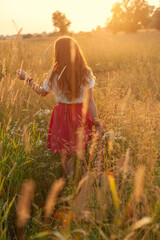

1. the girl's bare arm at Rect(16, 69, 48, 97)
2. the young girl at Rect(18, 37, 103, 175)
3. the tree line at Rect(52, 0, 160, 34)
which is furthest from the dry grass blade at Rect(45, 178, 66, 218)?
A: the tree line at Rect(52, 0, 160, 34)

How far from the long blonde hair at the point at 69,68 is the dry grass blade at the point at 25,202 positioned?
0.98 m

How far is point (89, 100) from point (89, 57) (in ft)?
20.0

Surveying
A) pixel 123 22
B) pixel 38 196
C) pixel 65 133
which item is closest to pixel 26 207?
pixel 38 196

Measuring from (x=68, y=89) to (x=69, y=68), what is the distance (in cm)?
21

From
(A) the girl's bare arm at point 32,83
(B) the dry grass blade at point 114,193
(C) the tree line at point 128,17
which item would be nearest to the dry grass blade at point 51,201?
(B) the dry grass blade at point 114,193

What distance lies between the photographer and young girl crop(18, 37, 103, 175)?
2115mm

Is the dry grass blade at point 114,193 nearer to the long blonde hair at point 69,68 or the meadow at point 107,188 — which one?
the meadow at point 107,188

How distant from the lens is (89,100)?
7.48 ft

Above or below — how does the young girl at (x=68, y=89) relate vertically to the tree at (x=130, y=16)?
below

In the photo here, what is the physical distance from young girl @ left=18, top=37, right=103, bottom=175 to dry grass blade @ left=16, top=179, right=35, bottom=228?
487mm

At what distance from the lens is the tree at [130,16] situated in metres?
44.0

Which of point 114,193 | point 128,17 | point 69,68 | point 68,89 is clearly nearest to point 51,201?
point 114,193

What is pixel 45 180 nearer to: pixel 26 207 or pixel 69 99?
pixel 26 207

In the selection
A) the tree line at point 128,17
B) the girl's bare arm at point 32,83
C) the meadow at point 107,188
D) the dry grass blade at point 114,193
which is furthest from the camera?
the tree line at point 128,17
